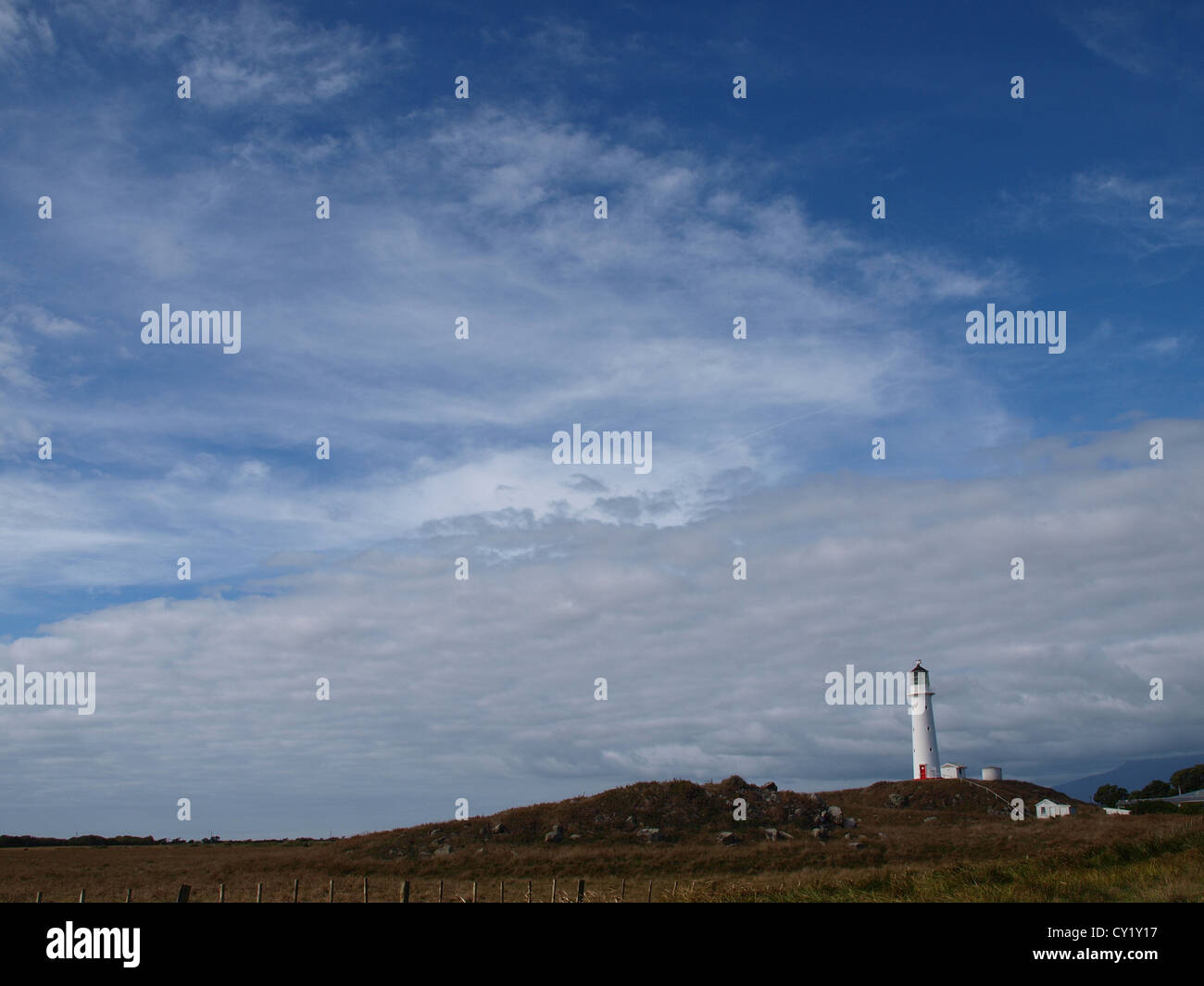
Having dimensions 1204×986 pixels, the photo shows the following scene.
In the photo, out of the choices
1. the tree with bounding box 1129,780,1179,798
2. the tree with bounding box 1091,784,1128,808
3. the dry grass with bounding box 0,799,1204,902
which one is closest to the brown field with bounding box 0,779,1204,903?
the dry grass with bounding box 0,799,1204,902

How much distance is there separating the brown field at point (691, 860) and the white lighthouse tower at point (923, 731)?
14707 mm

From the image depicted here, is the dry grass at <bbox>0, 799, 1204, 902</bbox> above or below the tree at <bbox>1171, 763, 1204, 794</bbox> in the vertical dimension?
above

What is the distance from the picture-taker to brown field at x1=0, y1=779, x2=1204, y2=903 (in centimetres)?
2520

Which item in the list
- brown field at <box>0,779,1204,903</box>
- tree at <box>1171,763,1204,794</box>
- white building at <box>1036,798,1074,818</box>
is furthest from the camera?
tree at <box>1171,763,1204,794</box>

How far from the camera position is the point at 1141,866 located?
26.4 metres

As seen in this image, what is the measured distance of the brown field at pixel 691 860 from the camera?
82.7ft

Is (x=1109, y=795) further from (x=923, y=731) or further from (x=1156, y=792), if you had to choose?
(x=923, y=731)

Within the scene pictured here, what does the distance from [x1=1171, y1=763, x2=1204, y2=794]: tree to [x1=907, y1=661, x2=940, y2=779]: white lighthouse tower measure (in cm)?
4810

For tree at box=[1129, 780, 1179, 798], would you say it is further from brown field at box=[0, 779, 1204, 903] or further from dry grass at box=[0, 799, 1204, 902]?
dry grass at box=[0, 799, 1204, 902]

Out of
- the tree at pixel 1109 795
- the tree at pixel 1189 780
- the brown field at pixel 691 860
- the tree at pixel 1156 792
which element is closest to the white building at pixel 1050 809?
the brown field at pixel 691 860

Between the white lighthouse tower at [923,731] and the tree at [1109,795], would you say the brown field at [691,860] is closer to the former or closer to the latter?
the white lighthouse tower at [923,731]

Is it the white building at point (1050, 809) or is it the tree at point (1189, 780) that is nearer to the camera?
the white building at point (1050, 809)

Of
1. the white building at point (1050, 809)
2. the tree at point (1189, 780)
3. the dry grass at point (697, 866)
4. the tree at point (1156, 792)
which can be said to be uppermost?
the dry grass at point (697, 866)

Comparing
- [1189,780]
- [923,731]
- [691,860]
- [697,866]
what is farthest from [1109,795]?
[697,866]
